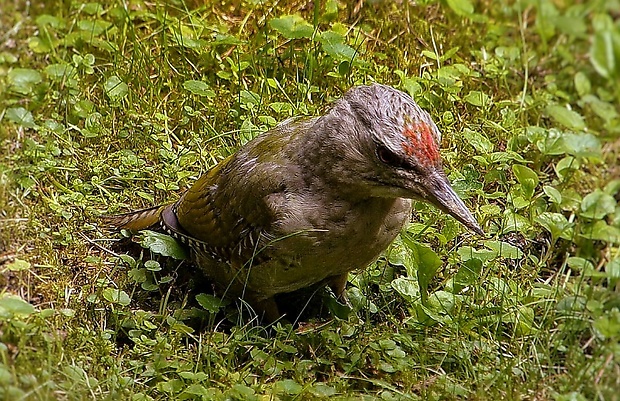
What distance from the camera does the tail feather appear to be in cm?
529

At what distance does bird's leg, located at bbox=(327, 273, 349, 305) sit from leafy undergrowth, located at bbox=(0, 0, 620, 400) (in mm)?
76

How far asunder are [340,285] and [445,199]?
3.54 ft

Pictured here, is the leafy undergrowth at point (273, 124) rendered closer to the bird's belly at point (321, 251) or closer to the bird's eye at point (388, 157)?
the bird's belly at point (321, 251)

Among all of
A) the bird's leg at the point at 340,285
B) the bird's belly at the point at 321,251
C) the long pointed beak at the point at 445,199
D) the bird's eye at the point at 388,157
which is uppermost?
the bird's eye at the point at 388,157

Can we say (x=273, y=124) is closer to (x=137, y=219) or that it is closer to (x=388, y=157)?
(x=137, y=219)

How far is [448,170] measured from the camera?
18.1ft

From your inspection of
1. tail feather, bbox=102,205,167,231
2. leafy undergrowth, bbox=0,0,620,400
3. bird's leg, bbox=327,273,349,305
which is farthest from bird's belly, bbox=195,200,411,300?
tail feather, bbox=102,205,167,231

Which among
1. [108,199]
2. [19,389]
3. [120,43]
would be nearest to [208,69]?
[120,43]

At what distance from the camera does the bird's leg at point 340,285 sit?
15.9 feet

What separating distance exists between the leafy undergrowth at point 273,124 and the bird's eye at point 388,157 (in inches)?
31.0

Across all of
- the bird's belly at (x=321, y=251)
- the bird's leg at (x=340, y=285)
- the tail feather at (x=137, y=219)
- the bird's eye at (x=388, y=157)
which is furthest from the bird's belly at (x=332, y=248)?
the tail feather at (x=137, y=219)

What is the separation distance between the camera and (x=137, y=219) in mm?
5320

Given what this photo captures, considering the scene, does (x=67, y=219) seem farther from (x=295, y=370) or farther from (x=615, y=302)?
(x=615, y=302)

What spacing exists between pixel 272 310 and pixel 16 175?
155 centimetres
